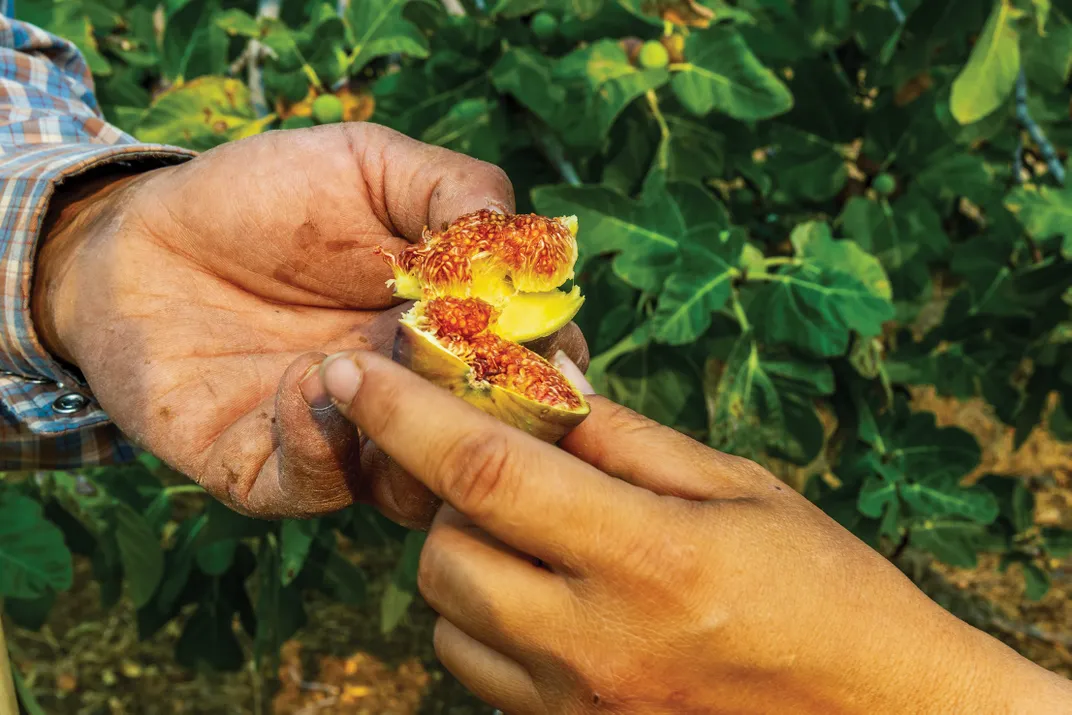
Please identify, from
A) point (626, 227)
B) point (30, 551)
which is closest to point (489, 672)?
point (626, 227)

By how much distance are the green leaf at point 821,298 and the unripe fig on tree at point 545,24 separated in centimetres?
82

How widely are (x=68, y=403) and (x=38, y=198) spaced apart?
0.43m

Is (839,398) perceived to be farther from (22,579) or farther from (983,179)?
(22,579)

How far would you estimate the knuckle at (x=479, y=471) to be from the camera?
1.06 m

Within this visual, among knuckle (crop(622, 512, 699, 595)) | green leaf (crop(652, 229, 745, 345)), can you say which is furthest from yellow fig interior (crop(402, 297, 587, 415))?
green leaf (crop(652, 229, 745, 345))

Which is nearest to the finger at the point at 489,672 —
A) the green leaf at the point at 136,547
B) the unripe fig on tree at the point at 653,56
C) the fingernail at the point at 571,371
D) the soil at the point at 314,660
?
the fingernail at the point at 571,371

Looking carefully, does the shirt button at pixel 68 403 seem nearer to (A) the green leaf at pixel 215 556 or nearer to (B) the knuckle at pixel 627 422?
(A) the green leaf at pixel 215 556

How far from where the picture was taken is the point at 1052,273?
2.52m

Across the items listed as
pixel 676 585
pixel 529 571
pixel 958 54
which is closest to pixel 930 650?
pixel 676 585

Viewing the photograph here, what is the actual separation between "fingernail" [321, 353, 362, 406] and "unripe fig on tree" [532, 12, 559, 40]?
1.52 metres

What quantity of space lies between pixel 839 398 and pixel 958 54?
107cm

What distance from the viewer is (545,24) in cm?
240

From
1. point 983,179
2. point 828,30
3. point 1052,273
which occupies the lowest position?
point 1052,273

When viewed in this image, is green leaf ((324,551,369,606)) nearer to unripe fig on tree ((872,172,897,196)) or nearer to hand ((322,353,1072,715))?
hand ((322,353,1072,715))
